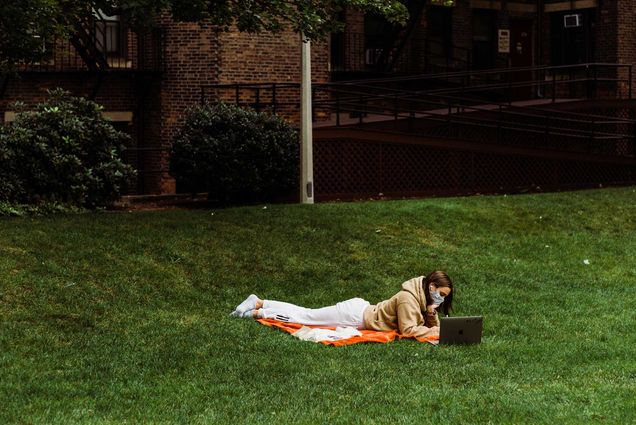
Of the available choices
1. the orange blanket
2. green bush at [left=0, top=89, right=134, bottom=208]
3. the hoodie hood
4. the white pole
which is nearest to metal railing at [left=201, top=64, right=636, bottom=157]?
the white pole

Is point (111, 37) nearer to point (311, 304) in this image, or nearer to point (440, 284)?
point (311, 304)

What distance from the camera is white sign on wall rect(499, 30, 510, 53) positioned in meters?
33.2

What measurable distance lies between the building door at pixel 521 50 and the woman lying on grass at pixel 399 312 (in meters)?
23.2

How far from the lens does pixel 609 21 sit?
3188 cm

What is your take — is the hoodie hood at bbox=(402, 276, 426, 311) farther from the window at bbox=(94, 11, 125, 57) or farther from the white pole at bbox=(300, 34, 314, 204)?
the window at bbox=(94, 11, 125, 57)

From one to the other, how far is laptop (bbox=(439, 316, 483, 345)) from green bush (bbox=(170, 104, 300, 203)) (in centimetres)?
1019

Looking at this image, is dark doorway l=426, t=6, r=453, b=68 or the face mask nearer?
the face mask

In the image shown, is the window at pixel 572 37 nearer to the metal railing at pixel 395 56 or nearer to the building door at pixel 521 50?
the building door at pixel 521 50

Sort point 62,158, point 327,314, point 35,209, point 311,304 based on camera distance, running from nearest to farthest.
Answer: point 327,314, point 311,304, point 35,209, point 62,158

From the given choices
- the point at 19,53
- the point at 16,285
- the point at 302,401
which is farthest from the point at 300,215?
the point at 302,401

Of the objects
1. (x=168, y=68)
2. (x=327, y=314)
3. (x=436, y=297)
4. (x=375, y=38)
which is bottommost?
(x=327, y=314)

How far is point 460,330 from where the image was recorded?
33.8ft

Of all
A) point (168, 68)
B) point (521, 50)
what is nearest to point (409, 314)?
point (168, 68)

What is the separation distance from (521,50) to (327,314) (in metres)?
24.0
